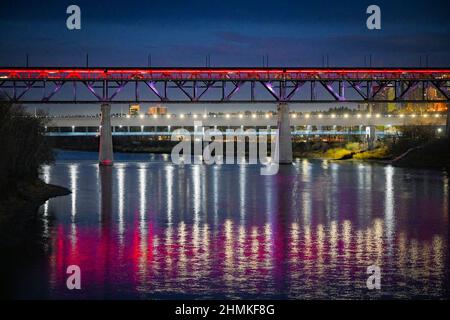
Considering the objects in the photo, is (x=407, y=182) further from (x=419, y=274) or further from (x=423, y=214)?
(x=419, y=274)

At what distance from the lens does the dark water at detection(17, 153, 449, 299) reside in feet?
87.6

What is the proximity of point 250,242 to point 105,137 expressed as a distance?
7576cm

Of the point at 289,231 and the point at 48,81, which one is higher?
the point at 48,81

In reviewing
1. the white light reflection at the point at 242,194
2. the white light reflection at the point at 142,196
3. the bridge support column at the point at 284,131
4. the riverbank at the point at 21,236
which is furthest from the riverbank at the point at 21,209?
the bridge support column at the point at 284,131

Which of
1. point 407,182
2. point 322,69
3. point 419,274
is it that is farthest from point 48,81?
point 419,274

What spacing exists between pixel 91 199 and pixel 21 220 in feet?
47.8

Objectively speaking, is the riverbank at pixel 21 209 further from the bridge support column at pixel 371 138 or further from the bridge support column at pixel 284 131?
the bridge support column at pixel 371 138

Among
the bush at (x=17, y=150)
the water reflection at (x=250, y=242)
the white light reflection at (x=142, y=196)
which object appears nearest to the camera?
the water reflection at (x=250, y=242)

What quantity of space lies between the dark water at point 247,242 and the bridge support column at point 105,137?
145ft

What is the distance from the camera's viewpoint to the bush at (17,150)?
50219mm

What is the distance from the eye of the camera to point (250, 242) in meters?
35.7

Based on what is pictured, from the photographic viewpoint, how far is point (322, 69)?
11312 centimetres

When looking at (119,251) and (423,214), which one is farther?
(423,214)

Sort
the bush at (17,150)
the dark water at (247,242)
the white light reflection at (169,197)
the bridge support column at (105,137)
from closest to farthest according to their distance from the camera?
the dark water at (247,242)
the white light reflection at (169,197)
the bush at (17,150)
the bridge support column at (105,137)
